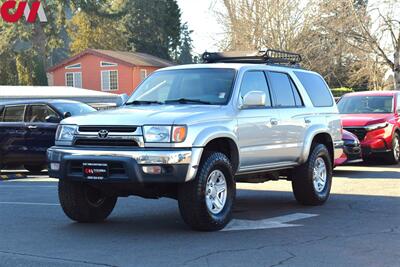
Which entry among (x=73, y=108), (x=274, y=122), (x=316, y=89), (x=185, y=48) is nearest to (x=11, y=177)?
(x=73, y=108)

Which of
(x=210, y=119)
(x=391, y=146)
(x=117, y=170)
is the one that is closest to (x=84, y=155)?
(x=117, y=170)

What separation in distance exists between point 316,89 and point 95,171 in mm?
4461

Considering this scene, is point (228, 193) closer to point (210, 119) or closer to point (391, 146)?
point (210, 119)

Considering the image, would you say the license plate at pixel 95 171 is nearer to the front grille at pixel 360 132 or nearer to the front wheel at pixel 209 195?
the front wheel at pixel 209 195

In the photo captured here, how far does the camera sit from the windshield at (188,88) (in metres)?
8.27

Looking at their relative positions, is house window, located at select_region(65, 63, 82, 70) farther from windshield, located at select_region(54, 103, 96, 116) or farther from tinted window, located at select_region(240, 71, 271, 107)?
tinted window, located at select_region(240, 71, 271, 107)

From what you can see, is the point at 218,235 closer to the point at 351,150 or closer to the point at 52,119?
the point at 351,150

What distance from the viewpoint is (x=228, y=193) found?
794 centimetres

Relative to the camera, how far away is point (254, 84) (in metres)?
8.80

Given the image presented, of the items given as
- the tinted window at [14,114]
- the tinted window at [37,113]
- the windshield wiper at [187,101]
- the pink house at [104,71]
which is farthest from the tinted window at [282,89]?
the pink house at [104,71]

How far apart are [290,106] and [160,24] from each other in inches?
2602

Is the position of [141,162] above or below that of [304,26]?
below

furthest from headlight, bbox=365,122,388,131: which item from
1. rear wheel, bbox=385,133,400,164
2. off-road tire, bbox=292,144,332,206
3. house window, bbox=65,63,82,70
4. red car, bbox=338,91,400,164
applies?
house window, bbox=65,63,82,70

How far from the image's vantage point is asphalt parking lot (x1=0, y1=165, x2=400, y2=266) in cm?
635
